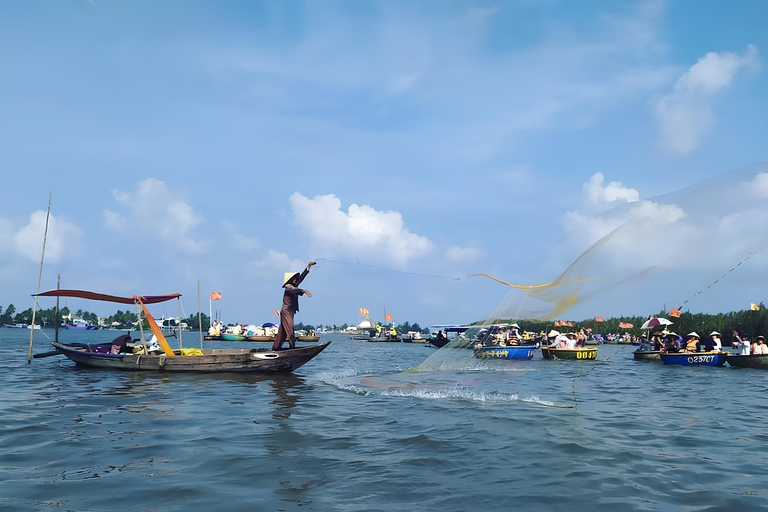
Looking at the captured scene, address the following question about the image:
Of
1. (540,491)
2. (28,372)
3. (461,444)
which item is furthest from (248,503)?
Result: (28,372)

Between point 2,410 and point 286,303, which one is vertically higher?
point 286,303

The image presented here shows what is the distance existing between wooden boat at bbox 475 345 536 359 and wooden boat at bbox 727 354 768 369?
1362 centimetres

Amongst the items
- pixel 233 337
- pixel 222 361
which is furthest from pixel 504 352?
pixel 233 337

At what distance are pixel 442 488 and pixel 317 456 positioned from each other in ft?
9.20

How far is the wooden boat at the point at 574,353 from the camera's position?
3853 centimetres

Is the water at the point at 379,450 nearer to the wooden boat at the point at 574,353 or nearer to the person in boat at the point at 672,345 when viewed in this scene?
the person in boat at the point at 672,345

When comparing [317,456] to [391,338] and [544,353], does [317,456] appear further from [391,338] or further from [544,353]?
[391,338]

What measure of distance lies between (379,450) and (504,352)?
3063 cm

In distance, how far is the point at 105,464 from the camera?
8.62m

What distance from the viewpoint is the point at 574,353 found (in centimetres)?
3888

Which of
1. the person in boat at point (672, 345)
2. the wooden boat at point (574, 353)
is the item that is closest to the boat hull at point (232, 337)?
the wooden boat at point (574, 353)

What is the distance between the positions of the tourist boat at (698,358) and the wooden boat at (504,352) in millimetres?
10024

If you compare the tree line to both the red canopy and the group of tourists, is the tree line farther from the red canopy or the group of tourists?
the red canopy

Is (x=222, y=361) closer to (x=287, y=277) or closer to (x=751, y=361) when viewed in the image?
(x=287, y=277)
